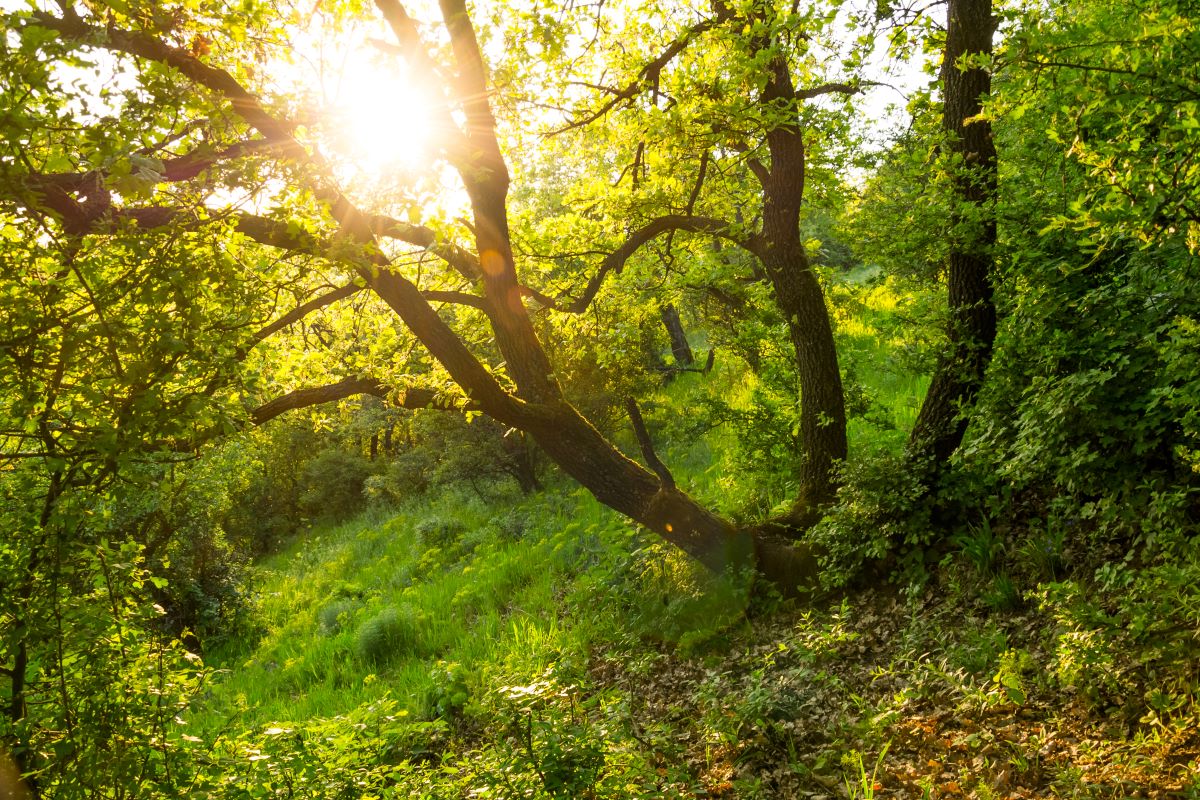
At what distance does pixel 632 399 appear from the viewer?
7.29m

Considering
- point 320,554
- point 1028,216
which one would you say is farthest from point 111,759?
point 320,554

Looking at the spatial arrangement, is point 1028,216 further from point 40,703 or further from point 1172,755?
point 40,703

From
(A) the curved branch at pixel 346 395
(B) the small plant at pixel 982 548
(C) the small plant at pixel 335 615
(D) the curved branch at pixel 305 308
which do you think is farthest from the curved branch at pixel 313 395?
(C) the small plant at pixel 335 615

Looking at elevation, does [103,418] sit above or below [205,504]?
above

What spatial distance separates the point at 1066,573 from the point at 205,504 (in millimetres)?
13723

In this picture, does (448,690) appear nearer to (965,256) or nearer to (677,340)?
(965,256)

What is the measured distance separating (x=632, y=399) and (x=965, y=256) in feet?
10.6

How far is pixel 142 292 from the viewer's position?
3000 millimetres

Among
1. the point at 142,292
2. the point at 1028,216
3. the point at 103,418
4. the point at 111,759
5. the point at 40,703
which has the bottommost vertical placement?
the point at 111,759

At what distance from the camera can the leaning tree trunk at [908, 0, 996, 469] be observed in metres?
5.78

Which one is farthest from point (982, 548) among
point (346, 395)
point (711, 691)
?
point (346, 395)

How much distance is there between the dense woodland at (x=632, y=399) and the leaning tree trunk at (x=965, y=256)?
5 centimetres

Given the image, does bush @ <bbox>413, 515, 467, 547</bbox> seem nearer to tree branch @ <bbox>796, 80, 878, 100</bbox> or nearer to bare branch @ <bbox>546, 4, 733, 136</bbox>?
bare branch @ <bbox>546, 4, 733, 136</bbox>

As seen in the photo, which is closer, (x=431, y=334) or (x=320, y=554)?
(x=431, y=334)
